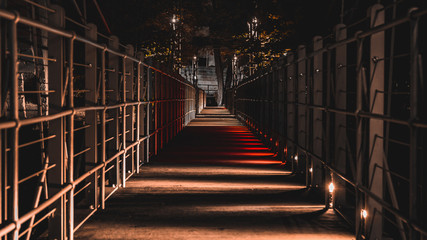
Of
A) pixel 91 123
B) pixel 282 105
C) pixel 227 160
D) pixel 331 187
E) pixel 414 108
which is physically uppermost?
pixel 414 108

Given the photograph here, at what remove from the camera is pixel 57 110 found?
3881mm

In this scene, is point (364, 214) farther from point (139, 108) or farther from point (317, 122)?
point (139, 108)

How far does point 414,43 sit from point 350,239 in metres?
2.07

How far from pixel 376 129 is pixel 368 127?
0.26 m

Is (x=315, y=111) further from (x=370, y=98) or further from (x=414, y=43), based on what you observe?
(x=414, y=43)

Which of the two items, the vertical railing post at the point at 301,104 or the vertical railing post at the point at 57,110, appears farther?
the vertical railing post at the point at 301,104

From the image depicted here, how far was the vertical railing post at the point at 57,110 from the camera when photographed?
3891 millimetres

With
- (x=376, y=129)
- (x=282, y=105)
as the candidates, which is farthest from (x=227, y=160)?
(x=376, y=129)

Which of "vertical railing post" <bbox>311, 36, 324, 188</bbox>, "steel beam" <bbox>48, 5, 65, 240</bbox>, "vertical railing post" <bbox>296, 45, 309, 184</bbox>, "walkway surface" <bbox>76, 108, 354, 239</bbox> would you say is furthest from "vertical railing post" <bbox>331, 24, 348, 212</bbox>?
"steel beam" <bbox>48, 5, 65, 240</bbox>

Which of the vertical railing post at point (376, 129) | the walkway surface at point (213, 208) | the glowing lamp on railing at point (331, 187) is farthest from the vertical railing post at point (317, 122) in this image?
the vertical railing post at point (376, 129)

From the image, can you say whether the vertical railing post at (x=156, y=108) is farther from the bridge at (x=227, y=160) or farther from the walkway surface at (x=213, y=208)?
the walkway surface at (x=213, y=208)

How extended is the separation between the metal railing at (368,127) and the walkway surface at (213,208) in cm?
38

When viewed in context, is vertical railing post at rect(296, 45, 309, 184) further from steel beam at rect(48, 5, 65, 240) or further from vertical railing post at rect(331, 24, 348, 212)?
steel beam at rect(48, 5, 65, 240)

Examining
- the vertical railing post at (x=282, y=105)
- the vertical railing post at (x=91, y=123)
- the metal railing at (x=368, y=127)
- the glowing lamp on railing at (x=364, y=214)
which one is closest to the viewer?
the metal railing at (x=368, y=127)
